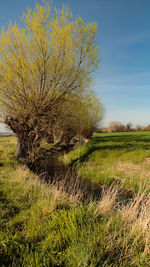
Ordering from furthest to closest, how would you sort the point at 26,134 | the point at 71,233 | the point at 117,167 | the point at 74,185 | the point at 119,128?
the point at 119,128 < the point at 26,134 < the point at 117,167 < the point at 74,185 < the point at 71,233

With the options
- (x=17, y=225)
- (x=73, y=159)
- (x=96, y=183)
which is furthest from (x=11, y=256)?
(x=73, y=159)

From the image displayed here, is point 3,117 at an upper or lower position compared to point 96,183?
upper

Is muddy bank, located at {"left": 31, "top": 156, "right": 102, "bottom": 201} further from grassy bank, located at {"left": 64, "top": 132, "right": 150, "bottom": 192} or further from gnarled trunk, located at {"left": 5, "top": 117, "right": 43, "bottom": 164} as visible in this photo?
gnarled trunk, located at {"left": 5, "top": 117, "right": 43, "bottom": 164}

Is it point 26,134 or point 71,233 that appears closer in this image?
point 71,233

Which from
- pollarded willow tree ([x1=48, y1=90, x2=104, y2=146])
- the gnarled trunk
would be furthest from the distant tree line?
the gnarled trunk

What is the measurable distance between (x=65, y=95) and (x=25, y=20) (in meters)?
4.33

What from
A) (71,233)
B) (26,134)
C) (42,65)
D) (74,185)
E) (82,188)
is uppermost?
(42,65)

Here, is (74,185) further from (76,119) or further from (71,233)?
(76,119)

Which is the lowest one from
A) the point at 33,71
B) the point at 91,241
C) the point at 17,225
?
the point at 17,225

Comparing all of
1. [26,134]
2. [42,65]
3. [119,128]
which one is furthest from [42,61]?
[119,128]

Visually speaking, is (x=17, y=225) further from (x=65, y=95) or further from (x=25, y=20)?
(x=25, y=20)

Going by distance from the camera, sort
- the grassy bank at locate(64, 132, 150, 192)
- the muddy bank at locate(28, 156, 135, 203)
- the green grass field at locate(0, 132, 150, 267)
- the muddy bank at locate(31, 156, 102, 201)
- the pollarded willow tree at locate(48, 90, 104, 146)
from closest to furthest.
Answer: the green grass field at locate(0, 132, 150, 267)
the muddy bank at locate(28, 156, 135, 203)
the muddy bank at locate(31, 156, 102, 201)
the grassy bank at locate(64, 132, 150, 192)
the pollarded willow tree at locate(48, 90, 104, 146)

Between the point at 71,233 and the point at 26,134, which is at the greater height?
the point at 26,134

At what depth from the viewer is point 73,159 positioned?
15.5 m
